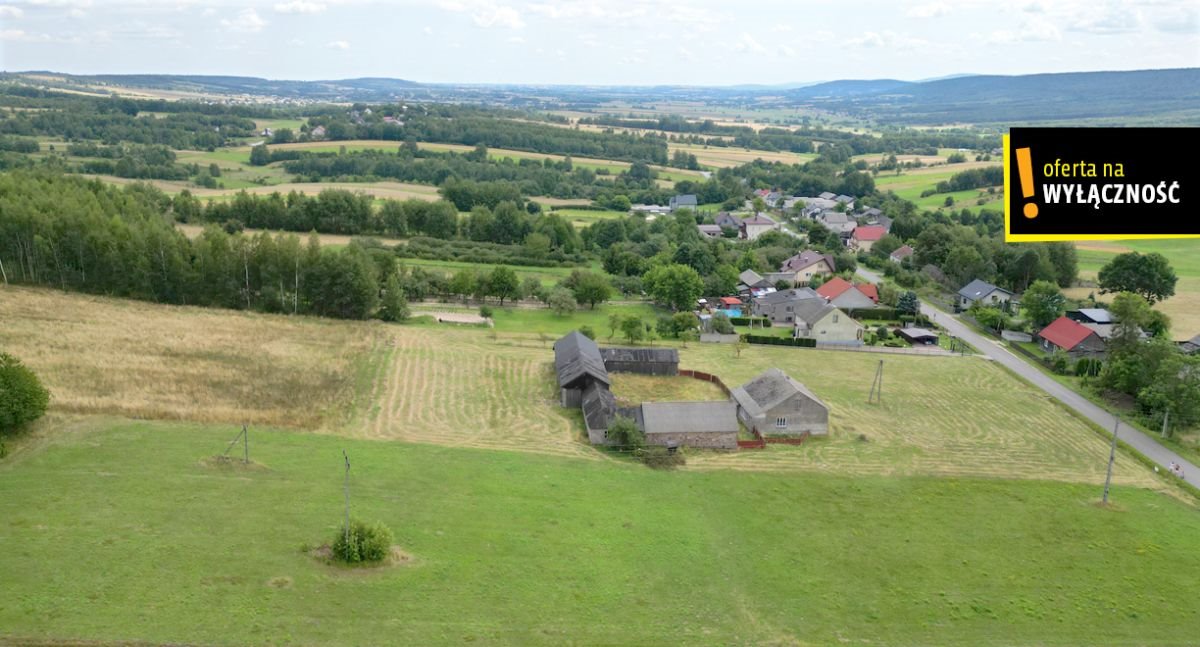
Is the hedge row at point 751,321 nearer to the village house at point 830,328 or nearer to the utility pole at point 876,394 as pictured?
the village house at point 830,328

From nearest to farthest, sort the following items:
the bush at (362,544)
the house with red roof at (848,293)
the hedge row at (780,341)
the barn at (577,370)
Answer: the bush at (362,544) < the barn at (577,370) < the hedge row at (780,341) < the house with red roof at (848,293)

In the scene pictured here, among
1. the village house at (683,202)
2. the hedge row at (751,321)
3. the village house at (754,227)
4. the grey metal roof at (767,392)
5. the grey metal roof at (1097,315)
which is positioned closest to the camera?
the grey metal roof at (767,392)

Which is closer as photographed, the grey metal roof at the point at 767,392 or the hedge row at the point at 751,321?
the grey metal roof at the point at 767,392

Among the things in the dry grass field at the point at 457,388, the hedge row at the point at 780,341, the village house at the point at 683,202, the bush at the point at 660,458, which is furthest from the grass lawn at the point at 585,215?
the bush at the point at 660,458

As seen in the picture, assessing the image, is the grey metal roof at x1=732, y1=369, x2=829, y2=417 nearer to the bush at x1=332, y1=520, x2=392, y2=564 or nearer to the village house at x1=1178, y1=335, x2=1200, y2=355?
the bush at x1=332, y1=520, x2=392, y2=564

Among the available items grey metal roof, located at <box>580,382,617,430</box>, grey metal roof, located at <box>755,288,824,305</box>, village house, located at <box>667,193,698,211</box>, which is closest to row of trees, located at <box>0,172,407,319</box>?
grey metal roof, located at <box>580,382,617,430</box>

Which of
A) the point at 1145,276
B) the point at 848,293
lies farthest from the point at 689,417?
the point at 1145,276

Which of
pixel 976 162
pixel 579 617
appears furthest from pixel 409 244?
pixel 976 162
